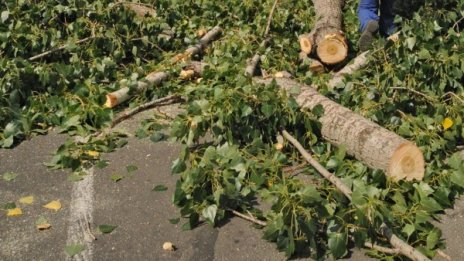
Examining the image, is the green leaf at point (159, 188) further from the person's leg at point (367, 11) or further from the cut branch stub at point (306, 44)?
the person's leg at point (367, 11)

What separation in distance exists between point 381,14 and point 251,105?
334cm

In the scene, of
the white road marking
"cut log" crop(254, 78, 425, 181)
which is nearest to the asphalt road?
the white road marking

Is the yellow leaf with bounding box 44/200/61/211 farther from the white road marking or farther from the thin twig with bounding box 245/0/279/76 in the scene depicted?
the thin twig with bounding box 245/0/279/76

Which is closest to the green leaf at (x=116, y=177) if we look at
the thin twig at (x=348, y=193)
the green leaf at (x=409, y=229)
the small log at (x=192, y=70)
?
the thin twig at (x=348, y=193)

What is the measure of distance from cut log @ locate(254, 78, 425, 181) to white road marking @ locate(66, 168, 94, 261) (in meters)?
1.96

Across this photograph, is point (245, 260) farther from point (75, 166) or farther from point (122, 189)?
point (75, 166)

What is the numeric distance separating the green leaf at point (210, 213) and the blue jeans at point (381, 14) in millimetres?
3853

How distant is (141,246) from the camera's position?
13.5 ft

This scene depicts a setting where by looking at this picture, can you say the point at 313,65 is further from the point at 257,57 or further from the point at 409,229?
the point at 409,229

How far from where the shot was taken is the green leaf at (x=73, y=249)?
4020 mm

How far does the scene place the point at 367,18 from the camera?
24.3 feet

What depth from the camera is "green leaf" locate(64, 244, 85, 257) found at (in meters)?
4.02

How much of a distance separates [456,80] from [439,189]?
162 centimetres

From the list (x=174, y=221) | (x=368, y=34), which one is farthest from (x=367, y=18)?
(x=174, y=221)
